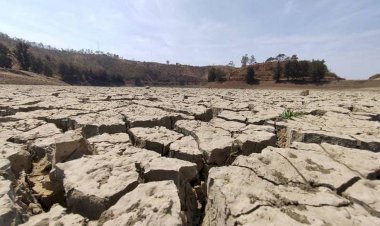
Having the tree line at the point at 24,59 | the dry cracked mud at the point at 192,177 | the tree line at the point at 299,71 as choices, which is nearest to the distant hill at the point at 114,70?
the tree line at the point at 24,59

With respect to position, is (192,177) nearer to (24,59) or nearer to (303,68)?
(303,68)

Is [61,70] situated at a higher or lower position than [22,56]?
lower

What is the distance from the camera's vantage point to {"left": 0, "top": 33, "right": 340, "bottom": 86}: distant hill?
38.1m

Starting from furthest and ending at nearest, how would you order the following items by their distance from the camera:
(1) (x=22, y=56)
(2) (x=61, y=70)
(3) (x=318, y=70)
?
(2) (x=61, y=70) < (1) (x=22, y=56) < (3) (x=318, y=70)

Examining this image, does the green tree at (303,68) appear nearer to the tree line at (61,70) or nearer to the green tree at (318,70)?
the green tree at (318,70)

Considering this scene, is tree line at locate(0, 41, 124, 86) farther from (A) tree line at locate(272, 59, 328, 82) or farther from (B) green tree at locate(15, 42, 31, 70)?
(A) tree line at locate(272, 59, 328, 82)

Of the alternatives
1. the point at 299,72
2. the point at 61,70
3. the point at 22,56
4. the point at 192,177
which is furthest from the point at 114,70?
the point at 192,177

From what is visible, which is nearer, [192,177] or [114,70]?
[192,177]

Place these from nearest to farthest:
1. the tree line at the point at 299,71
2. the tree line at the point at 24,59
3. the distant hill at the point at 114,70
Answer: the tree line at the point at 299,71 < the tree line at the point at 24,59 < the distant hill at the point at 114,70

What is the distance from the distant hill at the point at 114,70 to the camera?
125 feet

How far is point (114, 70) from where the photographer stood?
57469 mm

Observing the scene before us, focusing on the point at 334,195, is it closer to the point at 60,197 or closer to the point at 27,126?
the point at 60,197

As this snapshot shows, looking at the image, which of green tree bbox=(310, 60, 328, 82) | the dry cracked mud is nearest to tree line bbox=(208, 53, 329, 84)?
green tree bbox=(310, 60, 328, 82)

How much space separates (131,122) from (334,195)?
2.99m
